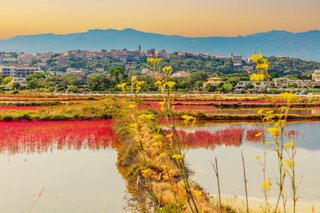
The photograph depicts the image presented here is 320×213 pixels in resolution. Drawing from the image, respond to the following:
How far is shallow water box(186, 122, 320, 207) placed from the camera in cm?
752

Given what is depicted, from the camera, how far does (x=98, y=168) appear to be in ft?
30.6

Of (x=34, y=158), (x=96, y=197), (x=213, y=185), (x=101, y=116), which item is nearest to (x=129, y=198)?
(x=96, y=197)

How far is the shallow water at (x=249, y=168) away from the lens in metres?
7.52

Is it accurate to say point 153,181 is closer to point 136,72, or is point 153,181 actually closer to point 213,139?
point 213,139

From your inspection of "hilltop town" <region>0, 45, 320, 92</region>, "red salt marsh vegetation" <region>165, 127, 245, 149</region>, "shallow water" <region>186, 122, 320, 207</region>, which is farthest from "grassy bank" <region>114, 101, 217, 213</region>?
"hilltop town" <region>0, 45, 320, 92</region>

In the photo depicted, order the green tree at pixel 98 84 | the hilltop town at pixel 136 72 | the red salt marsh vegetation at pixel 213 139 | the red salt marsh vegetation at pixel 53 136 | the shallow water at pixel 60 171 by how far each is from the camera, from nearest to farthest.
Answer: the shallow water at pixel 60 171
the red salt marsh vegetation at pixel 53 136
the red salt marsh vegetation at pixel 213 139
the green tree at pixel 98 84
the hilltop town at pixel 136 72

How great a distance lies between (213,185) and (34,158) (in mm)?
5404

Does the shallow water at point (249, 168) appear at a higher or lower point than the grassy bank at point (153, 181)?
lower

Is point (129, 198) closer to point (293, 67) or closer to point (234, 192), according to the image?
point (234, 192)

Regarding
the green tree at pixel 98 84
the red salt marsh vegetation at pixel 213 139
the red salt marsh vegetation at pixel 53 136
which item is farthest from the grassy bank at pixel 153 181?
the green tree at pixel 98 84

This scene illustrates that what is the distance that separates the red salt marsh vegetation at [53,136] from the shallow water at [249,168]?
12.1ft

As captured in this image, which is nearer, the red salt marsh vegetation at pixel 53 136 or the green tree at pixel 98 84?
the red salt marsh vegetation at pixel 53 136

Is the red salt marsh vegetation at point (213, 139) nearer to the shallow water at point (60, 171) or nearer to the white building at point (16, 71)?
the shallow water at point (60, 171)

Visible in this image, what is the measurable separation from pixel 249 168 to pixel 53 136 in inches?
302
